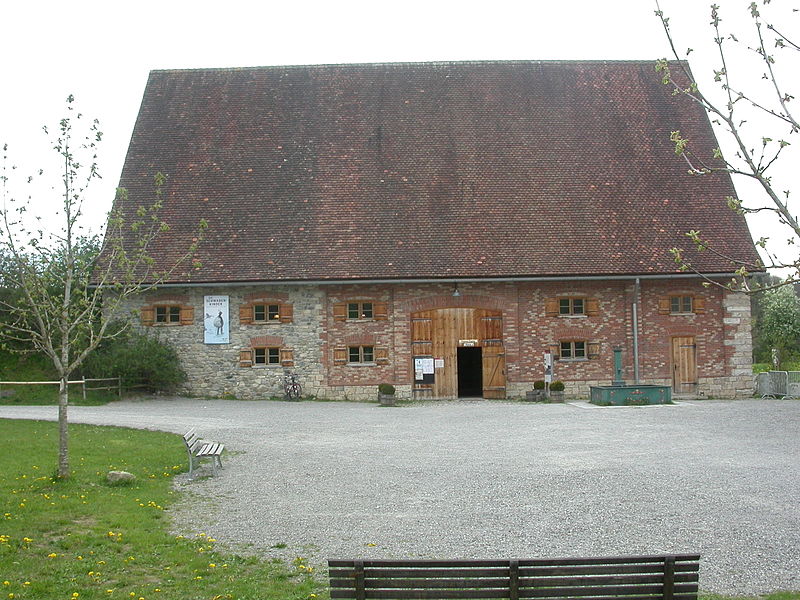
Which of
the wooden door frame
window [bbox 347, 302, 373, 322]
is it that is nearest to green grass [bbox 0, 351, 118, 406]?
window [bbox 347, 302, 373, 322]

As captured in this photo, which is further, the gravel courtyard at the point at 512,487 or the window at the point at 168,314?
the window at the point at 168,314

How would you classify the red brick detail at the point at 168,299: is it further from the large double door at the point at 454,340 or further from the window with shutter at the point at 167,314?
the large double door at the point at 454,340

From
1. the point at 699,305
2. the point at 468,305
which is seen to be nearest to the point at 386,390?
the point at 468,305

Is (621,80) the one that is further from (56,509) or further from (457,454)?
(56,509)

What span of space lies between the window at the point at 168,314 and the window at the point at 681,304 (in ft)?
53.0

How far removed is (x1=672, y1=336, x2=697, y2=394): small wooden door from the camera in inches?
1150

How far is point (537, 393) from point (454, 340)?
3122 mm

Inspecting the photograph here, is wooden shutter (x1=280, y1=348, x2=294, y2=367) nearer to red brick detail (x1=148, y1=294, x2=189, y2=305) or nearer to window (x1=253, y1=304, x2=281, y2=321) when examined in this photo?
window (x1=253, y1=304, x2=281, y2=321)

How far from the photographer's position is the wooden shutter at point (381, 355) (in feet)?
95.1

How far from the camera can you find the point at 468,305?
2892 cm

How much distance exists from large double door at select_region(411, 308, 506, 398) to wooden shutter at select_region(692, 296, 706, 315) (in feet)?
20.8

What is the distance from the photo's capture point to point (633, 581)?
21.3 feet

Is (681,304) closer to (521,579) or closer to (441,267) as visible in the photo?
(441,267)

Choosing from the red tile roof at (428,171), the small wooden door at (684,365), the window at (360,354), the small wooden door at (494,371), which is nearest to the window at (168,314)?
the red tile roof at (428,171)
